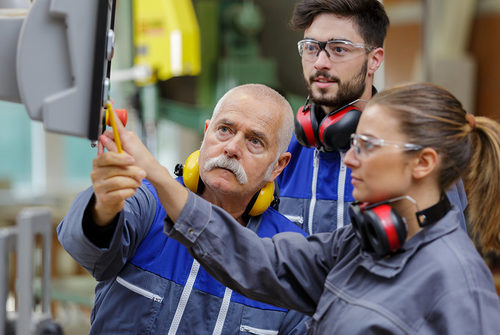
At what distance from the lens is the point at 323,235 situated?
1.52 metres

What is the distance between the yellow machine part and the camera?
14.9 feet

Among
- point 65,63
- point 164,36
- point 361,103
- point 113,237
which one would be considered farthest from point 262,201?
point 164,36

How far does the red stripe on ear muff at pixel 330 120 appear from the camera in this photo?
6.72 ft

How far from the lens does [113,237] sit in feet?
4.59

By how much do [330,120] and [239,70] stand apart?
11.4 ft

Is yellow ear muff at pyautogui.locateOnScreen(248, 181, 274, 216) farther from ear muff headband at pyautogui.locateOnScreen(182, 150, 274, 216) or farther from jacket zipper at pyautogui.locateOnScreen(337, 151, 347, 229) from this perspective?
jacket zipper at pyautogui.locateOnScreen(337, 151, 347, 229)

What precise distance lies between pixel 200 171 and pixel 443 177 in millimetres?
635

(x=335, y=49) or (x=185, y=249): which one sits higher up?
(x=335, y=49)

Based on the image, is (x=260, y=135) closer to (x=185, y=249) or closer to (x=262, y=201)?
(x=262, y=201)

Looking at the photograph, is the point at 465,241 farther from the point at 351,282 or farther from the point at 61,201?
the point at 61,201

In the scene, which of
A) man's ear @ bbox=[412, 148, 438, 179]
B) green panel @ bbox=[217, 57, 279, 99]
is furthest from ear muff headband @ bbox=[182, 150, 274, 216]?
green panel @ bbox=[217, 57, 279, 99]

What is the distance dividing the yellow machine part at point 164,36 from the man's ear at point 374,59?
2527 mm

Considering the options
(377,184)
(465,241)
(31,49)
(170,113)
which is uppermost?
(31,49)

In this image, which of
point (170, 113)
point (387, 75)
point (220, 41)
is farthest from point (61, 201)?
point (387, 75)
